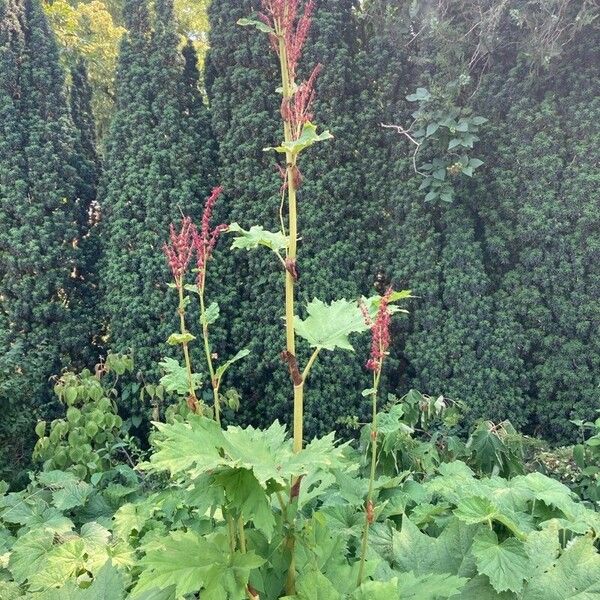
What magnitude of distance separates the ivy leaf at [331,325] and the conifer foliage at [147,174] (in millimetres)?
3215

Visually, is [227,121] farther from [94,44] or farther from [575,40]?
[94,44]

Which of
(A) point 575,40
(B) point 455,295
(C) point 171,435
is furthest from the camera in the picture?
(B) point 455,295

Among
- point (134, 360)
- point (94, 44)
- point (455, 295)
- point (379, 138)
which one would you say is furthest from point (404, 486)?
point (94, 44)

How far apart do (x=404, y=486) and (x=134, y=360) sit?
290 centimetres

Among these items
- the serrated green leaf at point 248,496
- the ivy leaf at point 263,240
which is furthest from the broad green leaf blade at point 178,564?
the ivy leaf at point 263,240

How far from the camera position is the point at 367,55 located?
457 centimetres

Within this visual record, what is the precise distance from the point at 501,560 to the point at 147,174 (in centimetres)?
399

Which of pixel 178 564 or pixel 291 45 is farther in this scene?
pixel 291 45

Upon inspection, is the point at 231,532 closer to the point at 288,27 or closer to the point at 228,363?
the point at 228,363

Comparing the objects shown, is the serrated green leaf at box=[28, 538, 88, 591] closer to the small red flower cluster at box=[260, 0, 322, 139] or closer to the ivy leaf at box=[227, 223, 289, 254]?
the ivy leaf at box=[227, 223, 289, 254]

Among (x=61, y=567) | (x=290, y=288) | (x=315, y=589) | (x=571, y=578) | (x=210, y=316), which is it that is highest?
(x=290, y=288)

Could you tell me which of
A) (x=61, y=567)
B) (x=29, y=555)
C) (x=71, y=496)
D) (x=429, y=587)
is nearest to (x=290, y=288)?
(x=429, y=587)

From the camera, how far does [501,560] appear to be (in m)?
1.46

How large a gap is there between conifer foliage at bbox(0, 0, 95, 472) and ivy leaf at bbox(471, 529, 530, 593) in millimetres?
3762
